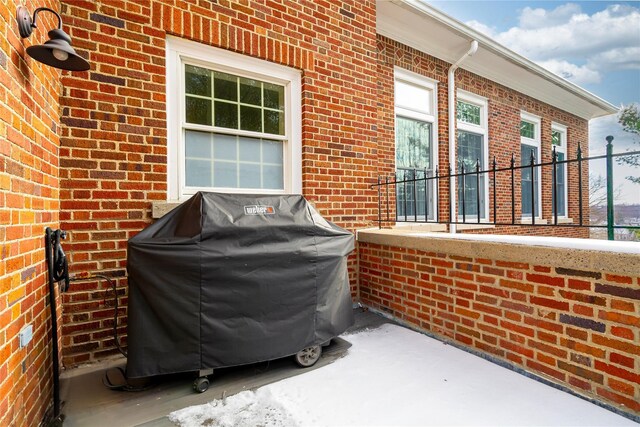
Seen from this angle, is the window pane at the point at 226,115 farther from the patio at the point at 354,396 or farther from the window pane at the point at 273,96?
the patio at the point at 354,396

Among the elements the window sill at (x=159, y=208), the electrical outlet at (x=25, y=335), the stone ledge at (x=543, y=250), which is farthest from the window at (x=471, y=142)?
the electrical outlet at (x=25, y=335)

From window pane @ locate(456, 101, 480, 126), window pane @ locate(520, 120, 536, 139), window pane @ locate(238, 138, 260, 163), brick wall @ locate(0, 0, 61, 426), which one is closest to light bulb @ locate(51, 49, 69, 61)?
brick wall @ locate(0, 0, 61, 426)

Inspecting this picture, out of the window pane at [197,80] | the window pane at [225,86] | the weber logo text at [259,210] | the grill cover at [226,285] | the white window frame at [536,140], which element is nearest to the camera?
the grill cover at [226,285]

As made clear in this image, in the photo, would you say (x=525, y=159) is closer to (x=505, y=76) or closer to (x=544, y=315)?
(x=505, y=76)

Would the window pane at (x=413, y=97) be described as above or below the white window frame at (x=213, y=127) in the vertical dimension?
above

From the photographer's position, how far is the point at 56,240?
76.0 inches

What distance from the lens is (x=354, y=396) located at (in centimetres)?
200

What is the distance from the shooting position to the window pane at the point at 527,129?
771cm

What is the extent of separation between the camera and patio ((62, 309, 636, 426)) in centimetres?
178

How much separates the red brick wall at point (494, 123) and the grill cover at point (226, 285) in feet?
9.88

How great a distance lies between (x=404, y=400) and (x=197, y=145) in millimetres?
2708

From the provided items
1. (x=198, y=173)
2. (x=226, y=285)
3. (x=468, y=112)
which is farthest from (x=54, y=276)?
(x=468, y=112)

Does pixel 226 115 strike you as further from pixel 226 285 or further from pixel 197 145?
pixel 226 285

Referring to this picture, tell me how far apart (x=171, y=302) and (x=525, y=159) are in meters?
8.65
